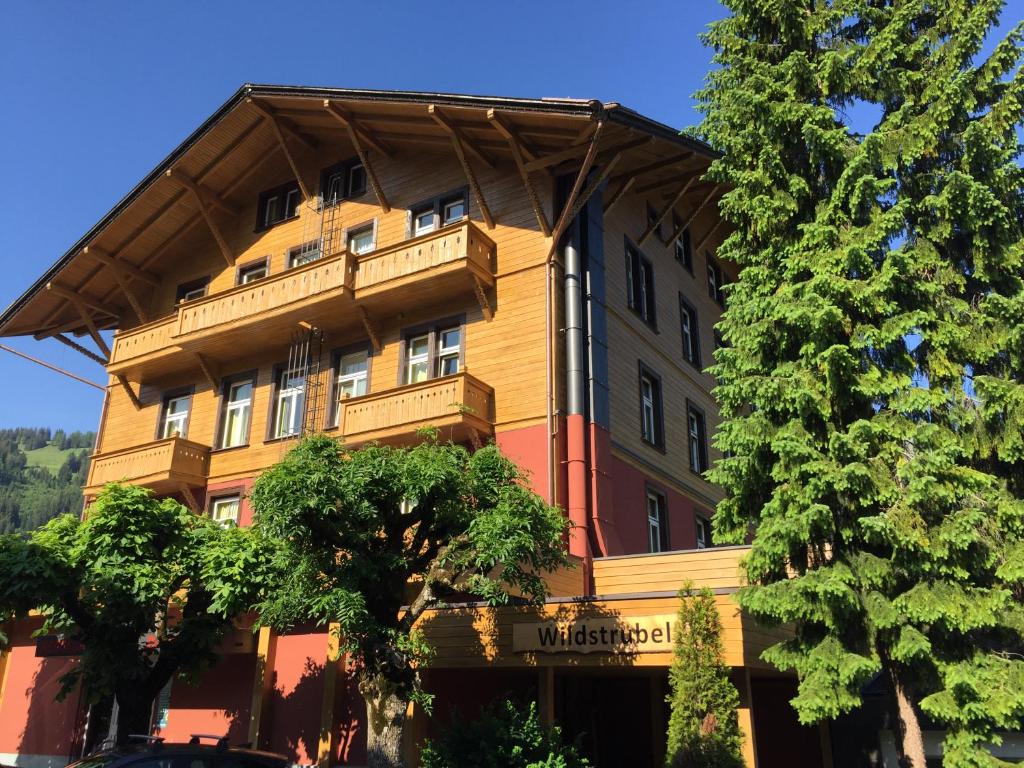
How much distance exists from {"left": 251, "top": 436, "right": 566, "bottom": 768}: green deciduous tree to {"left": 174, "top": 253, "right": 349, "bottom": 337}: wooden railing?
906 cm

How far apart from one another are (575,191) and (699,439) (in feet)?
31.1

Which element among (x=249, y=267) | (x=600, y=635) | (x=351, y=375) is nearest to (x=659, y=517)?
(x=600, y=635)

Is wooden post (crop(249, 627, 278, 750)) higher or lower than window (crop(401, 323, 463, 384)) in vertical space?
lower

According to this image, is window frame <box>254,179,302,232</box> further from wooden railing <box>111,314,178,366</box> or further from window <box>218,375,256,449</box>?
window <box>218,375,256,449</box>

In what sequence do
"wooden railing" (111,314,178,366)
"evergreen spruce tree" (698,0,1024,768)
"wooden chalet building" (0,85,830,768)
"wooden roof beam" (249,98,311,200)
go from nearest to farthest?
1. "evergreen spruce tree" (698,0,1024,768)
2. "wooden chalet building" (0,85,830,768)
3. "wooden roof beam" (249,98,311,200)
4. "wooden railing" (111,314,178,366)

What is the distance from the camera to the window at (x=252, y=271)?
25469mm

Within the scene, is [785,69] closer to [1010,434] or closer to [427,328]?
[1010,434]

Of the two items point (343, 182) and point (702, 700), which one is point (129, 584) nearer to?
point (702, 700)

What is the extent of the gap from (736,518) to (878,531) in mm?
2218

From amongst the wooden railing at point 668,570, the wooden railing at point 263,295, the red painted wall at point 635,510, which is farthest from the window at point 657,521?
the wooden railing at point 263,295

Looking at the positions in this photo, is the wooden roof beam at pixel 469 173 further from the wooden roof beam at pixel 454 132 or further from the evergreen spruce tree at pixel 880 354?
the evergreen spruce tree at pixel 880 354

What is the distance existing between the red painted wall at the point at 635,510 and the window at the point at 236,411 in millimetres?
10768

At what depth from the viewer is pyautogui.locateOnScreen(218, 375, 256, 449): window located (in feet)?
78.8

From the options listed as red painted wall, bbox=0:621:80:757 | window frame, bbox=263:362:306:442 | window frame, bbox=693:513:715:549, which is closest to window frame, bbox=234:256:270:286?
window frame, bbox=263:362:306:442
